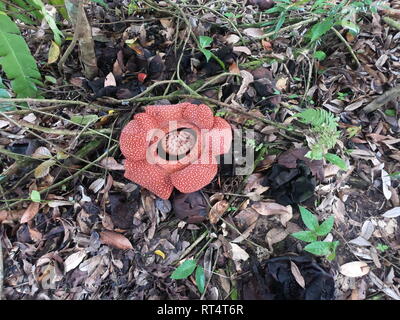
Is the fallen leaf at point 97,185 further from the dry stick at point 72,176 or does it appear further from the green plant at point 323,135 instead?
the green plant at point 323,135

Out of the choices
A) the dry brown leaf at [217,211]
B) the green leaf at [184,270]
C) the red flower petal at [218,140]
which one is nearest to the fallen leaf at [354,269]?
the dry brown leaf at [217,211]

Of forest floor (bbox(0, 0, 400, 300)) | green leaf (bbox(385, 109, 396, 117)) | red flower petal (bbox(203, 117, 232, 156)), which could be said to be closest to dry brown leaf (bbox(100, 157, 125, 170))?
forest floor (bbox(0, 0, 400, 300))

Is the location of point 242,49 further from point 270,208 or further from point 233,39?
point 270,208

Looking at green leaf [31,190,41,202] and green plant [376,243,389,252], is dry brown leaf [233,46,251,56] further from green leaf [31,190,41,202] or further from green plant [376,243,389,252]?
green leaf [31,190,41,202]

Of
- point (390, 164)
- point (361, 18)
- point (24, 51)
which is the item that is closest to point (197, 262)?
point (390, 164)

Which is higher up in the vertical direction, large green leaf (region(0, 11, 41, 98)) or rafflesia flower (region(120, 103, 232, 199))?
large green leaf (region(0, 11, 41, 98))
